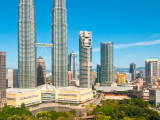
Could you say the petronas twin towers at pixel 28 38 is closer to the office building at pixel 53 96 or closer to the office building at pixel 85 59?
the office building at pixel 85 59

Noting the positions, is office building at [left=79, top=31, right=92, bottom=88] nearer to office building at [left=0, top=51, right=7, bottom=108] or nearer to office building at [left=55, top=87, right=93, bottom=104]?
office building at [left=55, top=87, right=93, bottom=104]

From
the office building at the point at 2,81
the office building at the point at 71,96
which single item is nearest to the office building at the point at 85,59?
the office building at the point at 71,96

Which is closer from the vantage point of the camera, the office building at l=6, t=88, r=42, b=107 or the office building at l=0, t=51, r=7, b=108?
the office building at l=0, t=51, r=7, b=108

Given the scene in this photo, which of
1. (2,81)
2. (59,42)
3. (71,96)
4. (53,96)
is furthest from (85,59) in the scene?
(2,81)

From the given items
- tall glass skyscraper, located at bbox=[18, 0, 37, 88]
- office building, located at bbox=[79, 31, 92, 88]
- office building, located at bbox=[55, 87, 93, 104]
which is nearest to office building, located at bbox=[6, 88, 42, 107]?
office building, located at bbox=[55, 87, 93, 104]

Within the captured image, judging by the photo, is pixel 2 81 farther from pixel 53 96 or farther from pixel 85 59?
pixel 85 59

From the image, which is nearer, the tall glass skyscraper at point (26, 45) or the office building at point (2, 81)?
the office building at point (2, 81)
